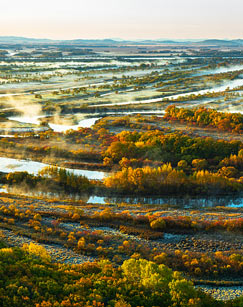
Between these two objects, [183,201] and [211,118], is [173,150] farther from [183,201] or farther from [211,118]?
[211,118]

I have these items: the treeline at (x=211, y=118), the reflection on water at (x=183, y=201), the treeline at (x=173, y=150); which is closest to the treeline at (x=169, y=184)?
the reflection on water at (x=183, y=201)

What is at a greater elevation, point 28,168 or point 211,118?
point 211,118

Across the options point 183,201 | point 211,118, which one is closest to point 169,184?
point 183,201

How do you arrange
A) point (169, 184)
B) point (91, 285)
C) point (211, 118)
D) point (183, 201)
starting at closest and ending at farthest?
point (91, 285)
point (183, 201)
point (169, 184)
point (211, 118)

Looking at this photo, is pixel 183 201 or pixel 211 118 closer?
pixel 183 201

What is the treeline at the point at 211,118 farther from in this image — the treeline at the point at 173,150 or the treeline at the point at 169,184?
the treeline at the point at 169,184

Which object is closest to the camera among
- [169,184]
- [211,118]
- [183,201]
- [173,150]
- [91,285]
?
[91,285]

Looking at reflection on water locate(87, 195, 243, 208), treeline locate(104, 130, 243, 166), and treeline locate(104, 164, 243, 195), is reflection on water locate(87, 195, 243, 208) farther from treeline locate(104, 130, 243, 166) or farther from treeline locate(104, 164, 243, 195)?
treeline locate(104, 130, 243, 166)
